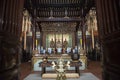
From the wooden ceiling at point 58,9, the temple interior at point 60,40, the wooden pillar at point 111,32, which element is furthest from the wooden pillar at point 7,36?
the wooden ceiling at point 58,9

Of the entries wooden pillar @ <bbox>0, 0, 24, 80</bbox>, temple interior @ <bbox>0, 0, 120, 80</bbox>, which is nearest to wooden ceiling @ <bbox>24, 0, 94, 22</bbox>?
temple interior @ <bbox>0, 0, 120, 80</bbox>

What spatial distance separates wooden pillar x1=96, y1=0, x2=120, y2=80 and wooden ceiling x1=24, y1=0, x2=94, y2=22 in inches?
272

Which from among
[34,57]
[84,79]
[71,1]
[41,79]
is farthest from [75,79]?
[71,1]

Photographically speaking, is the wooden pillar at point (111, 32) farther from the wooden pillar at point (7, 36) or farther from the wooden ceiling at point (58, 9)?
the wooden ceiling at point (58, 9)

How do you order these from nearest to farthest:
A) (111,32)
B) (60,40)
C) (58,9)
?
(111,32) < (58,9) < (60,40)

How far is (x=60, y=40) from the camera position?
11.8 metres

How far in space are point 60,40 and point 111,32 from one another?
1040cm

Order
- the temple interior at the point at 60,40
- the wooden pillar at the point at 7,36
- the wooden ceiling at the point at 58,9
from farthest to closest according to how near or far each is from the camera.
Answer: the wooden ceiling at the point at 58,9 < the temple interior at the point at 60,40 < the wooden pillar at the point at 7,36

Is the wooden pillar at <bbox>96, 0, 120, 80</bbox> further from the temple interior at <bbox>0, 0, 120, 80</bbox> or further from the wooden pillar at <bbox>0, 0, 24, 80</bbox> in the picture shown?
the wooden pillar at <bbox>0, 0, 24, 80</bbox>

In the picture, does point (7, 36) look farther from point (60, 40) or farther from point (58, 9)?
point (60, 40)

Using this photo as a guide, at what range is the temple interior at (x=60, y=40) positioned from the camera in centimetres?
134

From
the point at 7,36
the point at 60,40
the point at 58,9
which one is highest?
the point at 58,9

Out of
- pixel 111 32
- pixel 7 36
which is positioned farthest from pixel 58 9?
pixel 7 36

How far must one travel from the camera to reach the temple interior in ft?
4.38
